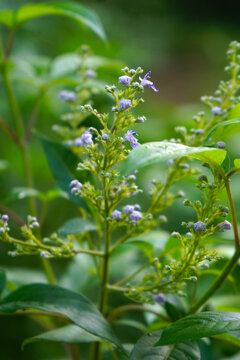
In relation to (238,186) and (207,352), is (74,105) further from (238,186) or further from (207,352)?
(238,186)

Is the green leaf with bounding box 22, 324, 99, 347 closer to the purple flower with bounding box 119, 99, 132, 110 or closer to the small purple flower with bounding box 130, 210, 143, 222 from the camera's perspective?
the small purple flower with bounding box 130, 210, 143, 222

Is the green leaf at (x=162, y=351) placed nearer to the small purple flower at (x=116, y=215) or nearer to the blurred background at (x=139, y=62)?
the small purple flower at (x=116, y=215)

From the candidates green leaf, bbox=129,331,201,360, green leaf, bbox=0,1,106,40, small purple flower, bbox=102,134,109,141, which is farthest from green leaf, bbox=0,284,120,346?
green leaf, bbox=0,1,106,40

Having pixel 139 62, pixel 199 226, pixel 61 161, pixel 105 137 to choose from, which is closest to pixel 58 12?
pixel 61 161

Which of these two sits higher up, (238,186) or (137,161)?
(137,161)

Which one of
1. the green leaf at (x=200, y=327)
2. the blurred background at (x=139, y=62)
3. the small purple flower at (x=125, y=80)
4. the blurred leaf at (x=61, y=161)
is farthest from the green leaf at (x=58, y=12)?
the green leaf at (x=200, y=327)

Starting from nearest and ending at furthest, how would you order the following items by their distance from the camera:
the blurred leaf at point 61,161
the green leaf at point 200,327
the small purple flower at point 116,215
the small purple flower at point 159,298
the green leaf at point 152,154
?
the green leaf at point 152,154 < the green leaf at point 200,327 < the small purple flower at point 116,215 < the small purple flower at point 159,298 < the blurred leaf at point 61,161

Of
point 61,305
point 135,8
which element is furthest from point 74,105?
point 135,8
